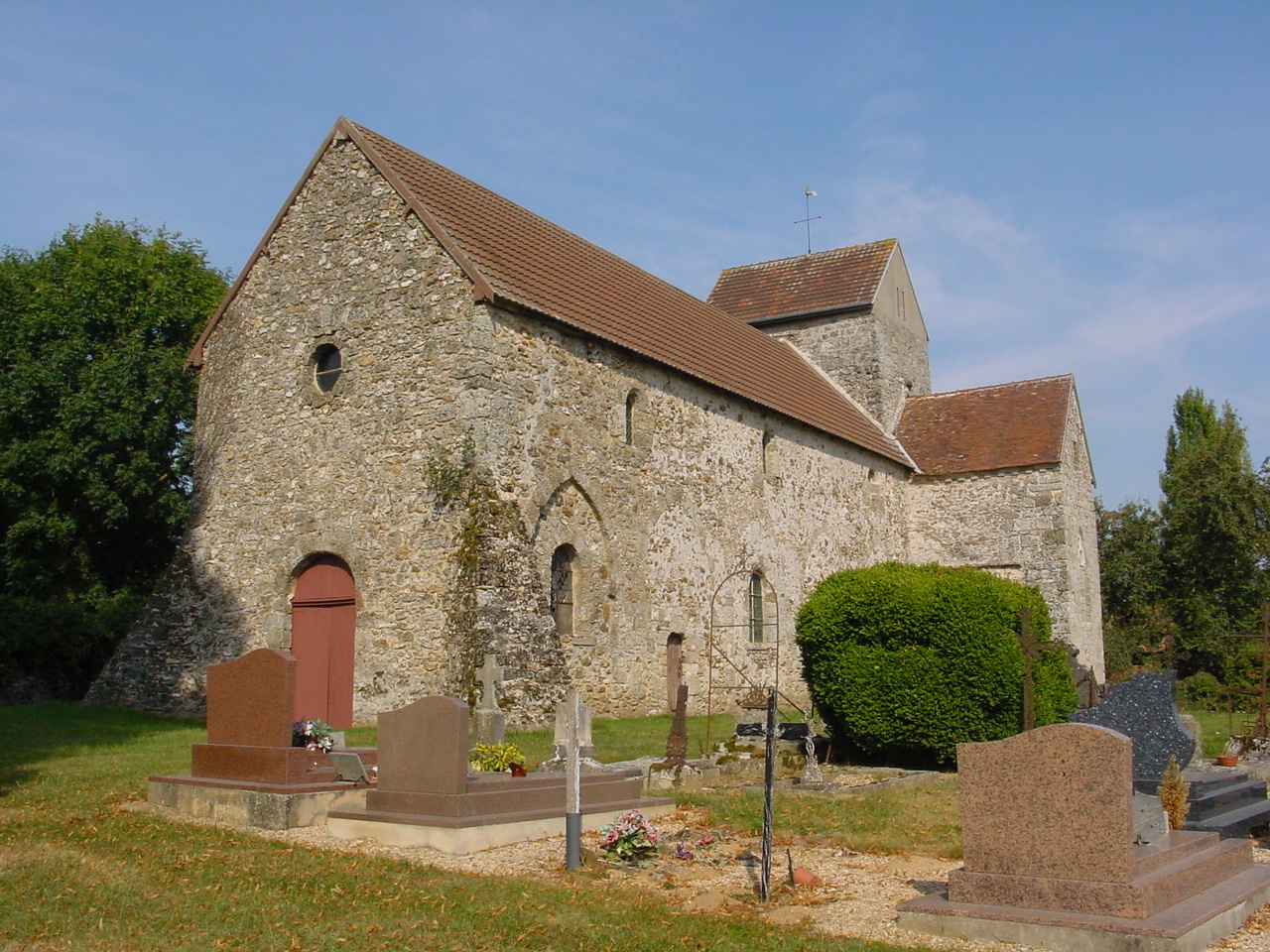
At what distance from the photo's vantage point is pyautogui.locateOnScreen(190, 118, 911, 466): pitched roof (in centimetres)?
1695

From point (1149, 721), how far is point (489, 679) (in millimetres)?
7529

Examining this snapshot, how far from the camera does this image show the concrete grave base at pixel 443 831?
29.3 ft

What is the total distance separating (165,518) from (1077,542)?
22.0m

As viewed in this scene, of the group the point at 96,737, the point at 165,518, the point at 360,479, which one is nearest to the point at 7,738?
the point at 96,737

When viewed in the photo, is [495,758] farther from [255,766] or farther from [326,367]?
[326,367]

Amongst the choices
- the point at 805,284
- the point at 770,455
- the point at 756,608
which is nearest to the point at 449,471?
the point at 756,608

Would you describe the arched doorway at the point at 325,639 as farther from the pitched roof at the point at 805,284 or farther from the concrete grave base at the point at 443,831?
the pitched roof at the point at 805,284

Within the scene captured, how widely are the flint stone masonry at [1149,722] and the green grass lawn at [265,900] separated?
268 centimetres

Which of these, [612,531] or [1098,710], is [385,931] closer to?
[1098,710]

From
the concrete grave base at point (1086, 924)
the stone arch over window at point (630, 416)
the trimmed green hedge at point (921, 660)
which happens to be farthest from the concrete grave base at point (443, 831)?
the stone arch over window at point (630, 416)

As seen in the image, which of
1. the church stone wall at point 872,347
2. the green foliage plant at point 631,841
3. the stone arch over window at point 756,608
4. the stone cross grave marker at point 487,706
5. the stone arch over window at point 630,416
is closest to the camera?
the green foliage plant at point 631,841

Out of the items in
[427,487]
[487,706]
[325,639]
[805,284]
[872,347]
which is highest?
[805,284]

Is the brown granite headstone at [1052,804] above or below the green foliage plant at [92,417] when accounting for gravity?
below

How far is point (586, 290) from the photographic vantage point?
19422mm
